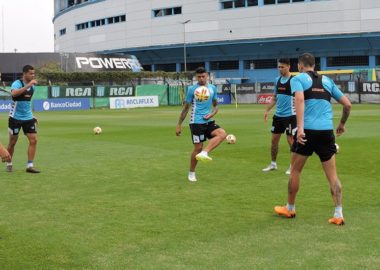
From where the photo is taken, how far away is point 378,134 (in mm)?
18953

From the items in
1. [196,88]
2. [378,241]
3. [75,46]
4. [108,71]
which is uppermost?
[75,46]

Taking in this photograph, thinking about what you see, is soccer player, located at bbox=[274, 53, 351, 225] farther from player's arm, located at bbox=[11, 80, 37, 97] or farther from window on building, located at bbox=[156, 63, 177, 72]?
window on building, located at bbox=[156, 63, 177, 72]

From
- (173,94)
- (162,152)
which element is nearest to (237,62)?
(173,94)

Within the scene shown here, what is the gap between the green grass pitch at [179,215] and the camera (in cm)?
580

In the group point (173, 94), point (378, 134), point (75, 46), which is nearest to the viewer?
point (378, 134)

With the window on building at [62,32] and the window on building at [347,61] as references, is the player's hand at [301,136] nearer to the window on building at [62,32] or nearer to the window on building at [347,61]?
the window on building at [347,61]

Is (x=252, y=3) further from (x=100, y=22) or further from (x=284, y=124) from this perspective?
(x=284, y=124)

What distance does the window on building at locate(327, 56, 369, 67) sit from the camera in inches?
2785

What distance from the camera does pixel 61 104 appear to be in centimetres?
4469

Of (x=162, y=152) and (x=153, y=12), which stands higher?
(x=153, y=12)

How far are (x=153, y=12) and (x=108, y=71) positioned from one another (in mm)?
21478

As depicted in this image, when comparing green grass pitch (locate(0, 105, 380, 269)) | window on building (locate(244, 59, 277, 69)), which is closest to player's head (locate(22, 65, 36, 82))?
green grass pitch (locate(0, 105, 380, 269))

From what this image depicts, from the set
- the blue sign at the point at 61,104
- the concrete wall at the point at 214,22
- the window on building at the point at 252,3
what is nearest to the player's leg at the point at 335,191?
the blue sign at the point at 61,104

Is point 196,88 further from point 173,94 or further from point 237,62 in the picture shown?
point 237,62
